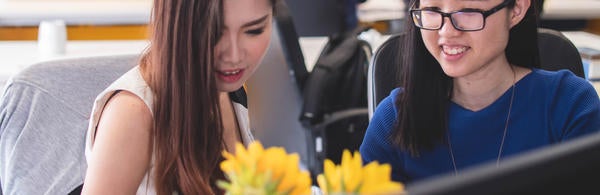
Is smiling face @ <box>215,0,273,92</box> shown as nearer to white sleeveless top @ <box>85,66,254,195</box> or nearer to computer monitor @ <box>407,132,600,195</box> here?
white sleeveless top @ <box>85,66,254,195</box>

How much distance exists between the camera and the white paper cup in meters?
2.49

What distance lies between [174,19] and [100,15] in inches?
105

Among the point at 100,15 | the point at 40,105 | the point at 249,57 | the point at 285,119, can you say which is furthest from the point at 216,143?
the point at 100,15

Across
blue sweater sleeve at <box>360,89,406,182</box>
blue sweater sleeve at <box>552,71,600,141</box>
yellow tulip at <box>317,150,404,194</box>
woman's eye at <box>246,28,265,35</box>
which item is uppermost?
yellow tulip at <box>317,150,404,194</box>

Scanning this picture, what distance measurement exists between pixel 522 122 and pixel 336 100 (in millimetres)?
1238

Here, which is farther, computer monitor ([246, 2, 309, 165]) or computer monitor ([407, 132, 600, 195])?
computer monitor ([246, 2, 309, 165])

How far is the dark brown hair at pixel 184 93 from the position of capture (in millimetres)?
1129

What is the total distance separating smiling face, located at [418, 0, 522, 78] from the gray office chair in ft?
1.99

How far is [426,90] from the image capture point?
4.54ft

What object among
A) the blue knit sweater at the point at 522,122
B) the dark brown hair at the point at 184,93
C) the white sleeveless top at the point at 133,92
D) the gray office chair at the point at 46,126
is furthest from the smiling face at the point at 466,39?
the gray office chair at the point at 46,126

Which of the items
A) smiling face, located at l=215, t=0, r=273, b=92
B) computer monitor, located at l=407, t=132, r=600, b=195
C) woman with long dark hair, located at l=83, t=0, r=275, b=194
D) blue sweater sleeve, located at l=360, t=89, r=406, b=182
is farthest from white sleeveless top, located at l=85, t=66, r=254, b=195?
computer monitor, located at l=407, t=132, r=600, b=195

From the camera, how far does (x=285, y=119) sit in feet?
8.48

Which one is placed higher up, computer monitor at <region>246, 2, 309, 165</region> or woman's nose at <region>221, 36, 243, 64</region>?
woman's nose at <region>221, 36, 243, 64</region>

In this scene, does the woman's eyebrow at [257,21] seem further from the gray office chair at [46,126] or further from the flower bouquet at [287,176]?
the flower bouquet at [287,176]
